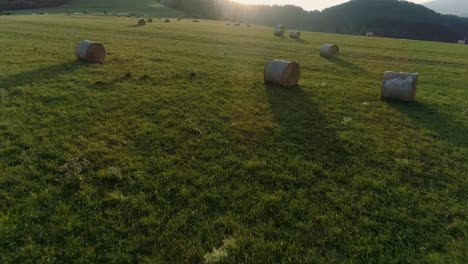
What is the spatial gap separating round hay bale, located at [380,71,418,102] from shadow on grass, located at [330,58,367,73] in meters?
6.96

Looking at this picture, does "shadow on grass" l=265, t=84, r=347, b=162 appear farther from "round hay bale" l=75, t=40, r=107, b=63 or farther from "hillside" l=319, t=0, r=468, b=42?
"hillside" l=319, t=0, r=468, b=42

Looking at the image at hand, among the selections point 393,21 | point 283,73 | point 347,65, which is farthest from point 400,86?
point 393,21

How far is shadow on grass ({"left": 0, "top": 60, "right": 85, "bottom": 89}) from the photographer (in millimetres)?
12435

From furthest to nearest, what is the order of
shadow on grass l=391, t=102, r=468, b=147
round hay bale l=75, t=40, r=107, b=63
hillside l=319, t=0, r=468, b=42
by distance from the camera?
hillside l=319, t=0, r=468, b=42, round hay bale l=75, t=40, r=107, b=63, shadow on grass l=391, t=102, r=468, b=147

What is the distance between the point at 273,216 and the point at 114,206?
3146mm

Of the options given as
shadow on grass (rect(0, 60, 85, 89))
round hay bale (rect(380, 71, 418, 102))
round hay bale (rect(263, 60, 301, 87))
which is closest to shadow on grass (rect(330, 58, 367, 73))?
round hay bale (rect(380, 71, 418, 102))

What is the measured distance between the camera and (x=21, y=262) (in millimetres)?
4793

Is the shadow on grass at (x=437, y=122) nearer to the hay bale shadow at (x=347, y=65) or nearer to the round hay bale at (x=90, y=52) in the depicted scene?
the hay bale shadow at (x=347, y=65)

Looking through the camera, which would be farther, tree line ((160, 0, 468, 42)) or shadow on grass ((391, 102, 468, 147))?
tree line ((160, 0, 468, 42))

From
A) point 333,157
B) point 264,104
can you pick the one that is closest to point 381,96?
point 264,104

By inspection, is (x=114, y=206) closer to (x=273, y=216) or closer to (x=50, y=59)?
(x=273, y=216)

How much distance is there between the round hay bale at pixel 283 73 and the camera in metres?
14.2

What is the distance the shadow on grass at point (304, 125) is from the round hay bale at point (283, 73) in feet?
2.44

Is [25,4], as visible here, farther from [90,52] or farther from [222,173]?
[222,173]
